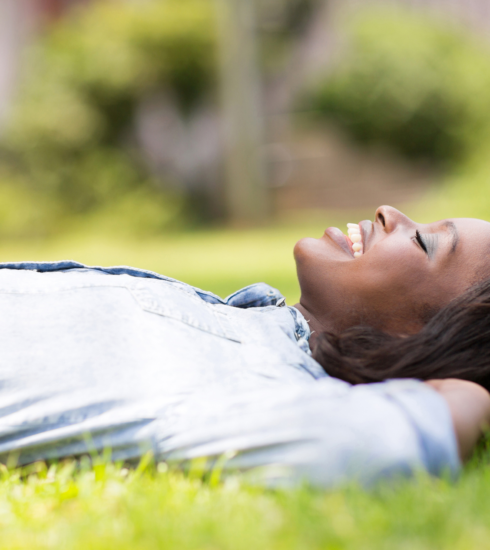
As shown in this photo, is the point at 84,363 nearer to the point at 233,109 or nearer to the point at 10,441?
the point at 10,441

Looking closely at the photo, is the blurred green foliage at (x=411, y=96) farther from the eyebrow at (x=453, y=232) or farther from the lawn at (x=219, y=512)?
the lawn at (x=219, y=512)

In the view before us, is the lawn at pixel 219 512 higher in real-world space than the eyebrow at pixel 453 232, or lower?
lower

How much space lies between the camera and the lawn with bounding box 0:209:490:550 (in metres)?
1.33

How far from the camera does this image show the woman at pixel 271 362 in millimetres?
1607

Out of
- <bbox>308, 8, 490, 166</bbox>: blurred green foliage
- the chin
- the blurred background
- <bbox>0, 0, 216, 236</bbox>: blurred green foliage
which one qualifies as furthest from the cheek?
<bbox>308, 8, 490, 166</bbox>: blurred green foliage

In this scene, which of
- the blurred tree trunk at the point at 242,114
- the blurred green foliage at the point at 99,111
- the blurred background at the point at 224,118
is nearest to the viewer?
the blurred green foliage at the point at 99,111

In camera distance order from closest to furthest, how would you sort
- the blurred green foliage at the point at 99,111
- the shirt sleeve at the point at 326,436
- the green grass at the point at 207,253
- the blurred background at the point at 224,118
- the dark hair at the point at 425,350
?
the shirt sleeve at the point at 326,436
the dark hair at the point at 425,350
the green grass at the point at 207,253
the blurred green foliage at the point at 99,111
the blurred background at the point at 224,118

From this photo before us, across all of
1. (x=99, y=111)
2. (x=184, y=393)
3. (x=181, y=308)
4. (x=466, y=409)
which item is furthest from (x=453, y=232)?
(x=99, y=111)

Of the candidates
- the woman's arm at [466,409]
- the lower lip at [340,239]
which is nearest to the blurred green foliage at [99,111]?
the lower lip at [340,239]

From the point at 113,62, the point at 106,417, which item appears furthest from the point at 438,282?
the point at 113,62

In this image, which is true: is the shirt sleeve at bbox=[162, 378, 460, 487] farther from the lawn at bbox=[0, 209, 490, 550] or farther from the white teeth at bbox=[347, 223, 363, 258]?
the white teeth at bbox=[347, 223, 363, 258]

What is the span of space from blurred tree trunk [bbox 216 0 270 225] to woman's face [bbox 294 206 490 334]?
11.4m

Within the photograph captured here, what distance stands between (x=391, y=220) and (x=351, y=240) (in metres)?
0.18

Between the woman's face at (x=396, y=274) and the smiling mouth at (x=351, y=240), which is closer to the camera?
the woman's face at (x=396, y=274)
